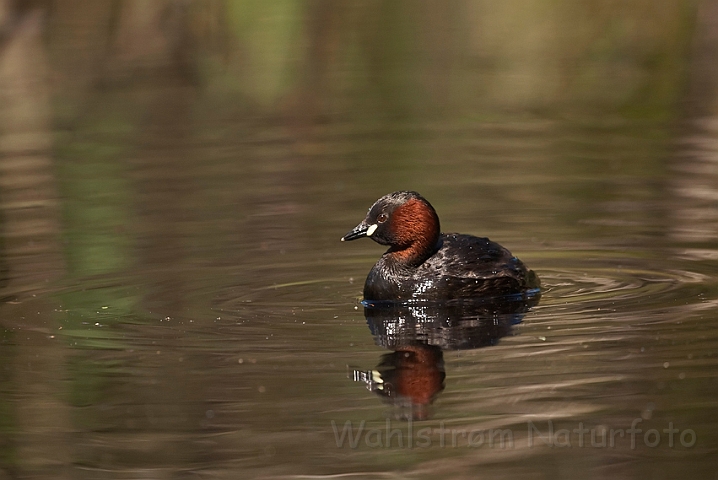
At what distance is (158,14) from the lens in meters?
19.2

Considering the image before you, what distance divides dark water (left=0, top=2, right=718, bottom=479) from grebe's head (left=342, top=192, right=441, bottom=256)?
0.36 m

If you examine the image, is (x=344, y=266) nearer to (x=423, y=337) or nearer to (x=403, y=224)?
(x=403, y=224)

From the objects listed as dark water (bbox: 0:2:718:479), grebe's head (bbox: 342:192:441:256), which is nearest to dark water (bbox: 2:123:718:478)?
dark water (bbox: 0:2:718:479)

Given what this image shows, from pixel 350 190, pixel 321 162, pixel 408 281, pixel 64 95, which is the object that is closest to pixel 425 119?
pixel 321 162

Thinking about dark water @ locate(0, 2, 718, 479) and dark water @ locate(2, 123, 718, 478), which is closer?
dark water @ locate(2, 123, 718, 478)

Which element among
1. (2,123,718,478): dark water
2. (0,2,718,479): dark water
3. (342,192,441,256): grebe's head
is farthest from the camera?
(342,192,441,256): grebe's head

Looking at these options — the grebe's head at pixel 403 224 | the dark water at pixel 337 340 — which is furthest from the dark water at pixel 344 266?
the grebe's head at pixel 403 224

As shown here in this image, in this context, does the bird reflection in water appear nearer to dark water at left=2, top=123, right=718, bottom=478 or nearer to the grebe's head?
dark water at left=2, top=123, right=718, bottom=478

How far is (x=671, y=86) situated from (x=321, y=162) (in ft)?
17.3

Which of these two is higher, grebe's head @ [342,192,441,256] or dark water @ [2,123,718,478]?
grebe's head @ [342,192,441,256]

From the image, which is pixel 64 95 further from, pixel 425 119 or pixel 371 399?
pixel 371 399

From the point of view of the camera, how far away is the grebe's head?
25.9 ft

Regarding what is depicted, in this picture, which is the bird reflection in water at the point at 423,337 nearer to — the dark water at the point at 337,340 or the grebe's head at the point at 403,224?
the dark water at the point at 337,340

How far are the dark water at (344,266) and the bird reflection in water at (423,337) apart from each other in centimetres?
2
